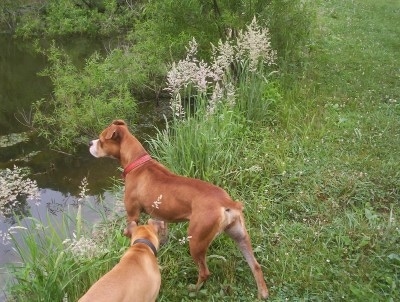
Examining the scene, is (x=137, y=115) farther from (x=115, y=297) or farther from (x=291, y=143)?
(x=115, y=297)

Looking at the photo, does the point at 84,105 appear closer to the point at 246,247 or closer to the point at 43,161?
the point at 43,161

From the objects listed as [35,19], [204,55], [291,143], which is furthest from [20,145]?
[35,19]

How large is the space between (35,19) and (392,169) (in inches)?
874

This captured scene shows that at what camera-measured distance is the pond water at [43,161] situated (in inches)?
282

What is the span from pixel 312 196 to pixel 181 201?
188 centimetres

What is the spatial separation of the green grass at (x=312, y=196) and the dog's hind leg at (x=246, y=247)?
125 millimetres

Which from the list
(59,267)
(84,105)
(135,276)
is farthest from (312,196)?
(84,105)

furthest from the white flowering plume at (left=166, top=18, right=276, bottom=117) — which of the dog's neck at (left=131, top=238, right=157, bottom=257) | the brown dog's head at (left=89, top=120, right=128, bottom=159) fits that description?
the dog's neck at (left=131, top=238, right=157, bottom=257)

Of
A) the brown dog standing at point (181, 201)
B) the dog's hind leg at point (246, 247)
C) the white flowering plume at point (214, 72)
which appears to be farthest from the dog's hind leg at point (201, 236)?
the white flowering plume at point (214, 72)

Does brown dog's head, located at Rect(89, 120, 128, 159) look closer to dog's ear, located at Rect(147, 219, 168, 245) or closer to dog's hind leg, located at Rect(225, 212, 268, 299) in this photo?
dog's ear, located at Rect(147, 219, 168, 245)

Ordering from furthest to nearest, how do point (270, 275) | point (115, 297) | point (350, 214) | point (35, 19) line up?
point (35, 19) < point (350, 214) < point (270, 275) < point (115, 297)

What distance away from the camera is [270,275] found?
4.31m

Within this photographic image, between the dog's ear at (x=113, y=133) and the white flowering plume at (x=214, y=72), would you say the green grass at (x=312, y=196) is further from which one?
the dog's ear at (x=113, y=133)

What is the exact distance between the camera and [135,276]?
11.0 ft
